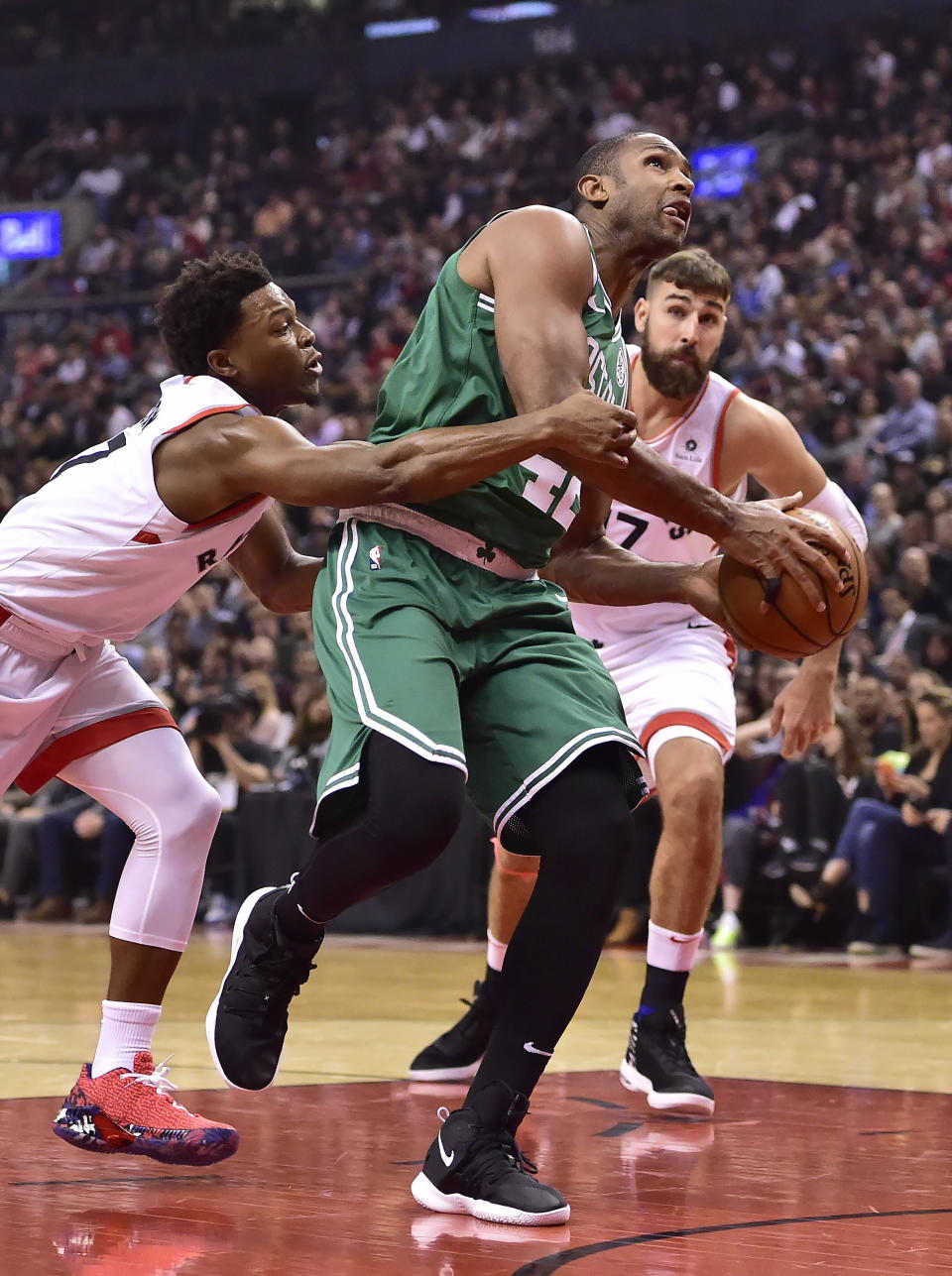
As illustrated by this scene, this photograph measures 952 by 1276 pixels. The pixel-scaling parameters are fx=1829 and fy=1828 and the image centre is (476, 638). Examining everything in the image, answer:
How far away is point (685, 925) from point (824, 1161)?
1055mm

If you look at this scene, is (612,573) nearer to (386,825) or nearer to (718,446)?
(386,825)

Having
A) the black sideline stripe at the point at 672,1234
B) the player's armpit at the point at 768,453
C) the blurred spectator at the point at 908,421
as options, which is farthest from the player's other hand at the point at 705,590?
the blurred spectator at the point at 908,421

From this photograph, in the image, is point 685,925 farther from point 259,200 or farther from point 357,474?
point 259,200

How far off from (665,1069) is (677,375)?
2.07 meters

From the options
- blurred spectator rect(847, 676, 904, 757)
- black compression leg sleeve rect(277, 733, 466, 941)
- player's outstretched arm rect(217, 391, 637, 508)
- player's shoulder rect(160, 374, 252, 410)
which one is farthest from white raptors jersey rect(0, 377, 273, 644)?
blurred spectator rect(847, 676, 904, 757)

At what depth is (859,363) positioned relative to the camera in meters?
15.1

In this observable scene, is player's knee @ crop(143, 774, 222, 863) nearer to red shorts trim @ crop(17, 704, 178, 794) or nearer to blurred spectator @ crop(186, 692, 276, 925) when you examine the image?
red shorts trim @ crop(17, 704, 178, 794)

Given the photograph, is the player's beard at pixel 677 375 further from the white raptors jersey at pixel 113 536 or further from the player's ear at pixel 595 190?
the white raptors jersey at pixel 113 536

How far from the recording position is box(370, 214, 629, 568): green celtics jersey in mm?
3775

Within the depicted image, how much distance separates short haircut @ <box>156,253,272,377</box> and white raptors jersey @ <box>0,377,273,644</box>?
8.2 inches

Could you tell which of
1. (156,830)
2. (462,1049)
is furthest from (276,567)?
(462,1049)

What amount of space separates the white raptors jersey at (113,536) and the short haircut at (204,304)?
0.69 ft

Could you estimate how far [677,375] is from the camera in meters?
5.56

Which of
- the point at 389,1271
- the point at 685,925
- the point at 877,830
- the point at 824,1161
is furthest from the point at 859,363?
the point at 389,1271
